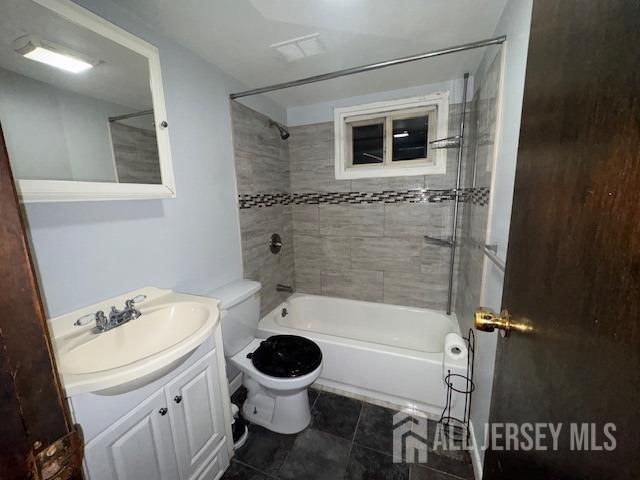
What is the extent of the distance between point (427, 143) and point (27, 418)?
2526mm

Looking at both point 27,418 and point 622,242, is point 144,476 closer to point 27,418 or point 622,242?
point 27,418

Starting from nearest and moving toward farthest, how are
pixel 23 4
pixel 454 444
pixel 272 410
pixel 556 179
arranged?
1. pixel 556 179
2. pixel 23 4
3. pixel 454 444
4. pixel 272 410

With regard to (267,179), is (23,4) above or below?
above

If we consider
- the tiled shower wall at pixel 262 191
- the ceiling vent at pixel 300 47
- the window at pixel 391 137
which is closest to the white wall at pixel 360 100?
the window at pixel 391 137

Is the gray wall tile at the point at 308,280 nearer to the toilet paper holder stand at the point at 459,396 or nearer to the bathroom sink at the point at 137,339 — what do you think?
the toilet paper holder stand at the point at 459,396

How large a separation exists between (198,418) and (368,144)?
7.78 feet

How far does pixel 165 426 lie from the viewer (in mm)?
982

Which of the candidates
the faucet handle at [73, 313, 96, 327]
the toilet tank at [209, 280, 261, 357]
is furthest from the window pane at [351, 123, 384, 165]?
the faucet handle at [73, 313, 96, 327]

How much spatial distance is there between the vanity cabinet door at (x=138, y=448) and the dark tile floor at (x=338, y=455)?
0.53m

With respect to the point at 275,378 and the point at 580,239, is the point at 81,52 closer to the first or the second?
the point at 580,239

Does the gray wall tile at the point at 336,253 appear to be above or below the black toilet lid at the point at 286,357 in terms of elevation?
above

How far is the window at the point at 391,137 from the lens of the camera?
211 cm

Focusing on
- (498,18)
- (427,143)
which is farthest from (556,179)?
(427,143)

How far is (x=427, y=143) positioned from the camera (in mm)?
2189
